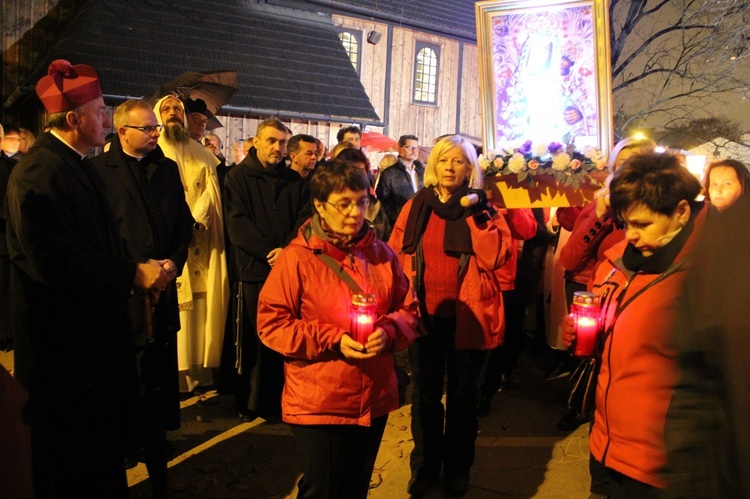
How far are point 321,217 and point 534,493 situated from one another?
8.62 ft

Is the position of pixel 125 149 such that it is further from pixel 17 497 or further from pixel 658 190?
pixel 658 190

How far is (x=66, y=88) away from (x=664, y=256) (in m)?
2.92

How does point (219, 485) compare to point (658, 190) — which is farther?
point (219, 485)

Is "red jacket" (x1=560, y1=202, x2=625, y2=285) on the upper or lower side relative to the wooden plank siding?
lower

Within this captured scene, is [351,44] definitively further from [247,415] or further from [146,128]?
[146,128]

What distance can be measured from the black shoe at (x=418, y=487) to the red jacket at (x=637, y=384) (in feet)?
5.88

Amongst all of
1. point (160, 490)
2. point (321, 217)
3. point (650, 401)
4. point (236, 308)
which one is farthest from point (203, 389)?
point (650, 401)

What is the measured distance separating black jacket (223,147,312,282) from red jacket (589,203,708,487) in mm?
3285

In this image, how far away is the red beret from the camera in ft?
10.3

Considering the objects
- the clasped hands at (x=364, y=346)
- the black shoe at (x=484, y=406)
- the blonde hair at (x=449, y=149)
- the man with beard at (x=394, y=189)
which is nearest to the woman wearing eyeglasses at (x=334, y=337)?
the clasped hands at (x=364, y=346)

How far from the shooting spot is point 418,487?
405cm

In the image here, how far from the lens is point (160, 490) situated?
11.9 ft

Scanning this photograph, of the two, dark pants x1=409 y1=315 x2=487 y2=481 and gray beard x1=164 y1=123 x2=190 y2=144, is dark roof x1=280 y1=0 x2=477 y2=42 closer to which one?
gray beard x1=164 y1=123 x2=190 y2=144

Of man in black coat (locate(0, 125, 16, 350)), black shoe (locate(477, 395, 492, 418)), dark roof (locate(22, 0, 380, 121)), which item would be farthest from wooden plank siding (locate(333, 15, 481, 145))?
black shoe (locate(477, 395, 492, 418))
